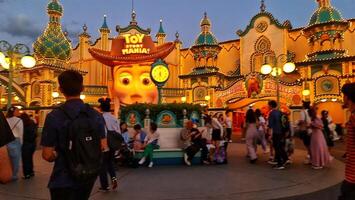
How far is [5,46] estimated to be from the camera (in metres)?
12.7

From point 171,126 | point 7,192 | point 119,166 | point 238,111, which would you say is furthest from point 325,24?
point 7,192

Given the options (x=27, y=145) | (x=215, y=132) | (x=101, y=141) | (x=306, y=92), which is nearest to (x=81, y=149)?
(x=101, y=141)

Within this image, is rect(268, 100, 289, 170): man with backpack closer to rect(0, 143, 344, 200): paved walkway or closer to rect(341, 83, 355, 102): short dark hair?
rect(0, 143, 344, 200): paved walkway

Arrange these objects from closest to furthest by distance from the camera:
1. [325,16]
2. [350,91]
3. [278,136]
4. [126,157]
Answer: [350,91]
[278,136]
[126,157]
[325,16]

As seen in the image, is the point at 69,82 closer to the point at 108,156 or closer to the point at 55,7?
the point at 108,156

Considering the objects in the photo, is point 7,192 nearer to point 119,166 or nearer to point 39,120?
point 119,166

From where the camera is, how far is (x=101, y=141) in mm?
3092

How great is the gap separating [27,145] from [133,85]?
7.46 meters

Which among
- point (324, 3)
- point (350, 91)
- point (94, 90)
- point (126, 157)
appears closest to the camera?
point (350, 91)

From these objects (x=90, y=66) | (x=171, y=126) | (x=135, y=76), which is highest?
(x=90, y=66)

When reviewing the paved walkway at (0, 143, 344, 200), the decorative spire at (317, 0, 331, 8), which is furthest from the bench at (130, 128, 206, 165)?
the decorative spire at (317, 0, 331, 8)

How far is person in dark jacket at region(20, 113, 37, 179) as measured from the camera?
8555mm

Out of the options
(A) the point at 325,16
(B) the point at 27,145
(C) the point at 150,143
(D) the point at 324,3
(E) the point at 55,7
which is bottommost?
(C) the point at 150,143

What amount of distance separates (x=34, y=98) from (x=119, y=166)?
20306 millimetres
